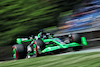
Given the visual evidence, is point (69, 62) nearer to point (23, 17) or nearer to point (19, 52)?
point (19, 52)

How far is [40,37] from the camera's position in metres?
8.38

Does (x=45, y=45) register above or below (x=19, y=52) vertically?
above

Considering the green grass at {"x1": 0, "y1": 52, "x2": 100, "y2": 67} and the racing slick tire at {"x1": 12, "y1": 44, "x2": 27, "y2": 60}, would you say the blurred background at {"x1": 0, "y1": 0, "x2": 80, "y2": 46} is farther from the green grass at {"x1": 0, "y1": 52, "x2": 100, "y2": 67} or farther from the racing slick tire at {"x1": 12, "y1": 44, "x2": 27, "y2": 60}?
the green grass at {"x1": 0, "y1": 52, "x2": 100, "y2": 67}

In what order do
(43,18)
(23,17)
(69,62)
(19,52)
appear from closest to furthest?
(69,62)
(19,52)
(23,17)
(43,18)

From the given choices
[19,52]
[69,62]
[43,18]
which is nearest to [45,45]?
[19,52]

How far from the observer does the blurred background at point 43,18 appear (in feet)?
33.2

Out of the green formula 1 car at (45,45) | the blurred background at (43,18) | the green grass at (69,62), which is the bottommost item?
the green grass at (69,62)

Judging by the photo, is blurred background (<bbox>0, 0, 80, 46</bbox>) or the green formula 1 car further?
blurred background (<bbox>0, 0, 80, 46</bbox>)

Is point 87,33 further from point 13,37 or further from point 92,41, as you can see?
point 13,37

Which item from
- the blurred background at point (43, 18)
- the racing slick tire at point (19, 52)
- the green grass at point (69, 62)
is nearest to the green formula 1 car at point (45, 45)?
the racing slick tire at point (19, 52)

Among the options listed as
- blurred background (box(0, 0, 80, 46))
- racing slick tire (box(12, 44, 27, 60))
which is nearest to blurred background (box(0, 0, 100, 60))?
blurred background (box(0, 0, 80, 46))

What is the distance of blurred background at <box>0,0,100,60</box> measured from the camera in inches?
399

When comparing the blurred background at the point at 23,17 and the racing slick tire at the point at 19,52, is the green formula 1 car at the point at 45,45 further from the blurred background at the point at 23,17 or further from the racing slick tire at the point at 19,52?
the blurred background at the point at 23,17

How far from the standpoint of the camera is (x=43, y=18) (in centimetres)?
1091
